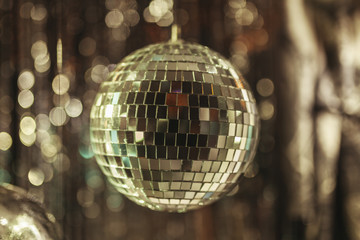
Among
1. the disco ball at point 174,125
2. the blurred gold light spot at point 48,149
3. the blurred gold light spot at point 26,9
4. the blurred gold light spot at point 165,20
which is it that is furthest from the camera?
the blurred gold light spot at point 165,20

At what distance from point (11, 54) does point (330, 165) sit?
0.87m

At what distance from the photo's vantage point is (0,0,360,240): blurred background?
1128 mm

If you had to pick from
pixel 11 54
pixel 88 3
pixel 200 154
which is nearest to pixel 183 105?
pixel 200 154

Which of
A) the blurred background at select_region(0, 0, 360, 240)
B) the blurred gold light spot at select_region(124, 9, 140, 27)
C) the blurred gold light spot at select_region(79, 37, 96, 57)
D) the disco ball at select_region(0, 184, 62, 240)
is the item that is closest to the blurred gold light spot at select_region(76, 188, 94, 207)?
the blurred background at select_region(0, 0, 360, 240)

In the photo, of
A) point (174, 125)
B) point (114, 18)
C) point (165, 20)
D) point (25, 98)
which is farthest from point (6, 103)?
point (174, 125)

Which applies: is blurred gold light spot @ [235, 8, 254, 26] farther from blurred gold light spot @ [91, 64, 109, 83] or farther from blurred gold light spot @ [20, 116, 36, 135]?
blurred gold light spot @ [20, 116, 36, 135]

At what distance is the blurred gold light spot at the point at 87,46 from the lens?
1157 mm

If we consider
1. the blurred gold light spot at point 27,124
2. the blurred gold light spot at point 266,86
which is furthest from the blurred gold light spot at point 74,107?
the blurred gold light spot at point 266,86

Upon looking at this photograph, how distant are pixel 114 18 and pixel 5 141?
43cm

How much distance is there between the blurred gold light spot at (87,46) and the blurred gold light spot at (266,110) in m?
0.50

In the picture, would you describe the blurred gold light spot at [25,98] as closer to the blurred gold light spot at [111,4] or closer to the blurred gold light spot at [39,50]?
the blurred gold light spot at [39,50]

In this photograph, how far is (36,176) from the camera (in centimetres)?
104

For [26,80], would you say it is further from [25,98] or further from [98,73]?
[98,73]

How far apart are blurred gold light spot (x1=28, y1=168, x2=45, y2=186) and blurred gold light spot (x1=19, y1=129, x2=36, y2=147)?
7 cm
